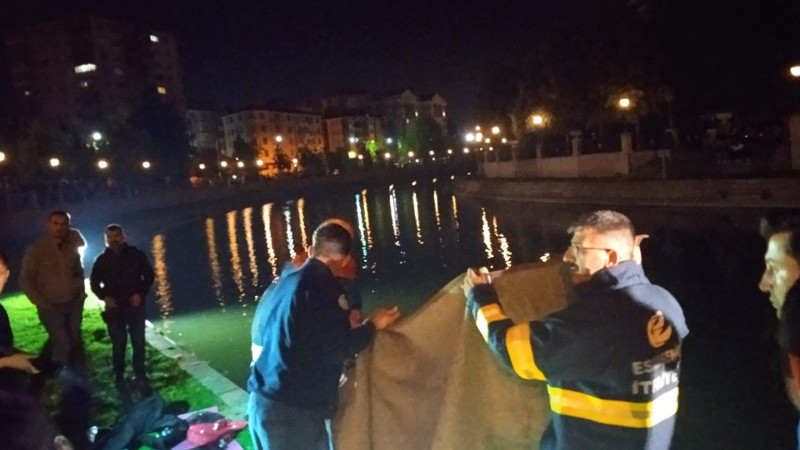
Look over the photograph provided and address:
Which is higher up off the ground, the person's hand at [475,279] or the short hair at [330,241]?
the short hair at [330,241]

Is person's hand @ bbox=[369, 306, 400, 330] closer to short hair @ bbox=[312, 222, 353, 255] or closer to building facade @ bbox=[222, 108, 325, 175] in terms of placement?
short hair @ bbox=[312, 222, 353, 255]

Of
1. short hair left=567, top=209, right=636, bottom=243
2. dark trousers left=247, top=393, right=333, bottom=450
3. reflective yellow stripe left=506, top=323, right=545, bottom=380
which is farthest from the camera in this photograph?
dark trousers left=247, top=393, right=333, bottom=450

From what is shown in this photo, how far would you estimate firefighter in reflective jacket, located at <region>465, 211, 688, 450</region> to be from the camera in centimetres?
262

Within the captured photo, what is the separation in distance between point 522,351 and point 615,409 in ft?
1.38

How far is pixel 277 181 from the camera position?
68125 mm

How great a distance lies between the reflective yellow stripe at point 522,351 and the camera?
271cm

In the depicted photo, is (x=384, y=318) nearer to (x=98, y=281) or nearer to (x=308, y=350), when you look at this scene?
(x=308, y=350)

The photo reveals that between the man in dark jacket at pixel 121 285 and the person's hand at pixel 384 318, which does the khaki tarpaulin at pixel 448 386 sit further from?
the man in dark jacket at pixel 121 285

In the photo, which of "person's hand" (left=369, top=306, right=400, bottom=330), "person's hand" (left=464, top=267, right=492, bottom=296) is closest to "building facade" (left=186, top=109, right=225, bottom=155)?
"person's hand" (left=369, top=306, right=400, bottom=330)

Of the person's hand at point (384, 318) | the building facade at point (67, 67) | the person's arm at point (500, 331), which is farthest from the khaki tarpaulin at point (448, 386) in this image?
the building facade at point (67, 67)

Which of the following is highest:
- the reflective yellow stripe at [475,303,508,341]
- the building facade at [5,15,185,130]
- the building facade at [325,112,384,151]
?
the building facade at [5,15,185,130]

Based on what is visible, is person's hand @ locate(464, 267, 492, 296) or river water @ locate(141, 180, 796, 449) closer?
person's hand @ locate(464, 267, 492, 296)

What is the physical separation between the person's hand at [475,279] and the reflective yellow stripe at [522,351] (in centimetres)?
37

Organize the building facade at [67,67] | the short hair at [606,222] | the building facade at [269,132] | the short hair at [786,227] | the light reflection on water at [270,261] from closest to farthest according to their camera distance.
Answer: the short hair at [786,227] < the short hair at [606,222] < the light reflection on water at [270,261] < the building facade at [67,67] < the building facade at [269,132]
